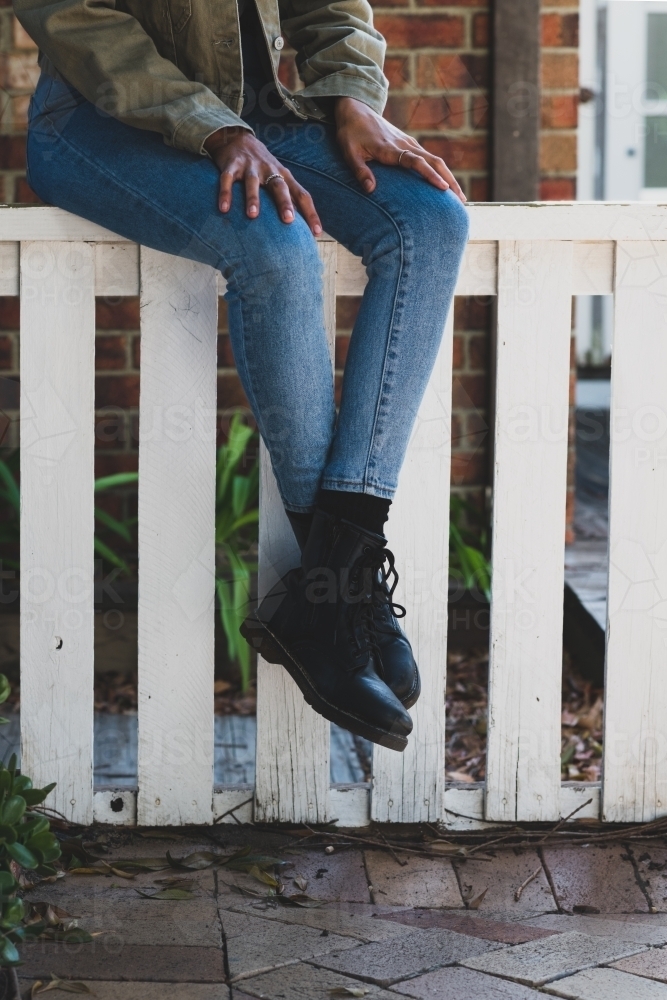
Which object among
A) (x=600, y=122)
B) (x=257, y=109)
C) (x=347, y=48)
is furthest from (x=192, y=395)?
(x=600, y=122)

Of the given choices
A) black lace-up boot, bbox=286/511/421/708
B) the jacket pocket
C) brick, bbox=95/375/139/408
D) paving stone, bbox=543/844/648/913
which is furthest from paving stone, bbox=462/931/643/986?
brick, bbox=95/375/139/408

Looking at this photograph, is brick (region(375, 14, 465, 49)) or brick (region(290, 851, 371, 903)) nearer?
brick (region(290, 851, 371, 903))

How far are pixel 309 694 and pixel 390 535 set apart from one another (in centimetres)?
30

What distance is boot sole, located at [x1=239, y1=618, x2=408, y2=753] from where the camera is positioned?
1.42 meters

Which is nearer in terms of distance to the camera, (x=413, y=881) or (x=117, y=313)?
(x=413, y=881)

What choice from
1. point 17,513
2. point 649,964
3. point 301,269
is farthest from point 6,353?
point 649,964

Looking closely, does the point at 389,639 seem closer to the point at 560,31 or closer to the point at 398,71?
the point at 398,71

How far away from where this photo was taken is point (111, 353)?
3086 millimetres

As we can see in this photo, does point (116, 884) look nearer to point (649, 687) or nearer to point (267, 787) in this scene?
point (267, 787)

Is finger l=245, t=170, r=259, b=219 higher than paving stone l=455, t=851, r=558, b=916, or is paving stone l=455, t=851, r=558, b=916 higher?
finger l=245, t=170, r=259, b=219

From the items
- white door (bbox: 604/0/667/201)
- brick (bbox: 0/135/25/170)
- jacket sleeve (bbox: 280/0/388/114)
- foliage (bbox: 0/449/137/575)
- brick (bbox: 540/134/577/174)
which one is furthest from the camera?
white door (bbox: 604/0/667/201)

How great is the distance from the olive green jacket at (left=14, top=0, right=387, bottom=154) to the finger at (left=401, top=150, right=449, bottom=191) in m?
0.14

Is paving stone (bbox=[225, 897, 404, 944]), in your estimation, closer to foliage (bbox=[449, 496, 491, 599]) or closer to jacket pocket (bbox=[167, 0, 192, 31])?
Answer: jacket pocket (bbox=[167, 0, 192, 31])

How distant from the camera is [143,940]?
1361 millimetres
